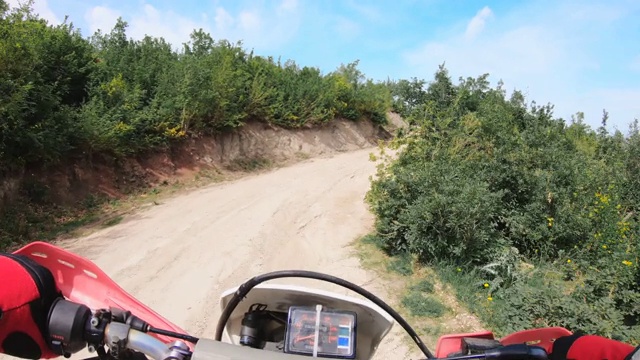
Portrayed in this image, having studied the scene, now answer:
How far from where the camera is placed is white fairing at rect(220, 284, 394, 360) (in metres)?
1.95

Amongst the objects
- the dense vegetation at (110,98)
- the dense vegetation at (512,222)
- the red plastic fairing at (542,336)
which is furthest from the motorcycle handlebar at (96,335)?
the dense vegetation at (110,98)

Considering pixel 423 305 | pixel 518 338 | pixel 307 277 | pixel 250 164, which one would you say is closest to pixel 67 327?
pixel 307 277

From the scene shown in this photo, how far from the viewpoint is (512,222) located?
790 centimetres

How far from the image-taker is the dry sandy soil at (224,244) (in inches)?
226

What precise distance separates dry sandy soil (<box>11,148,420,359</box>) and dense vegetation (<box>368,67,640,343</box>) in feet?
3.33

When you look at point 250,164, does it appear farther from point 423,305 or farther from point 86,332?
point 86,332

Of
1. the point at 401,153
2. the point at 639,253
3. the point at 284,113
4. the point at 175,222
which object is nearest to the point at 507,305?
the point at 639,253

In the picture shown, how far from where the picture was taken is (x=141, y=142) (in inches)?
456

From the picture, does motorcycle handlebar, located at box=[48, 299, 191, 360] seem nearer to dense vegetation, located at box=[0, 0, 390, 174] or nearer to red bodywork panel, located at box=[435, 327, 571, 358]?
red bodywork panel, located at box=[435, 327, 571, 358]

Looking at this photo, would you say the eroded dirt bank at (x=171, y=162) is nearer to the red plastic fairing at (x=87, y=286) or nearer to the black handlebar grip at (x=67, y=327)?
the red plastic fairing at (x=87, y=286)

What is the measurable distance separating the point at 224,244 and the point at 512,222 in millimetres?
4604

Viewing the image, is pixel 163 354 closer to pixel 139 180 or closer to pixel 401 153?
pixel 401 153

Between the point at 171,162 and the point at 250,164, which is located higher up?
the point at 250,164

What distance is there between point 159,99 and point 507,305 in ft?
32.6
